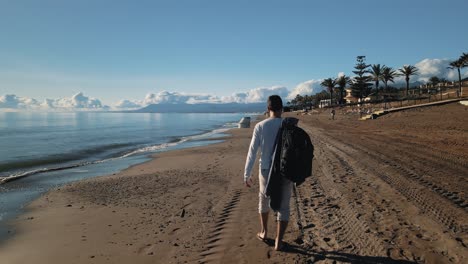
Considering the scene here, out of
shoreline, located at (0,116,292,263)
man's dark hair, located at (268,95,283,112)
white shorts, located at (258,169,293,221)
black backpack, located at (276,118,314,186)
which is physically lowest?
shoreline, located at (0,116,292,263)

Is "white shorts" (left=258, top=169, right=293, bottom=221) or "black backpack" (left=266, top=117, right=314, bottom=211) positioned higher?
"black backpack" (left=266, top=117, right=314, bottom=211)

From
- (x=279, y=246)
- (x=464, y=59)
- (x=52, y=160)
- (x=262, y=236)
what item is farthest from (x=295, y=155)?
(x=464, y=59)

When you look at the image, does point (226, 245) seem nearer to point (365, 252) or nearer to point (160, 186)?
point (365, 252)

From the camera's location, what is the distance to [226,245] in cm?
451

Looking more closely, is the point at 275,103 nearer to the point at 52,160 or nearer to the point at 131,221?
the point at 131,221

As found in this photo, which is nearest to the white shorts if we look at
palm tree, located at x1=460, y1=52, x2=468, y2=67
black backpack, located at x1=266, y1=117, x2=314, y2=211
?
black backpack, located at x1=266, y1=117, x2=314, y2=211

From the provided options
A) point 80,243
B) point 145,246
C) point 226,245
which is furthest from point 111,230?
point 226,245

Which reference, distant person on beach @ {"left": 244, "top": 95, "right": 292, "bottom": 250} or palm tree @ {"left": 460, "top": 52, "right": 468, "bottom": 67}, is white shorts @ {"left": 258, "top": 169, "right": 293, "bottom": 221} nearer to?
distant person on beach @ {"left": 244, "top": 95, "right": 292, "bottom": 250}

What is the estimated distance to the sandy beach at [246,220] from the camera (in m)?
4.16

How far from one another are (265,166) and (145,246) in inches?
86.9

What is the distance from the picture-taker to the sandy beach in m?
4.16

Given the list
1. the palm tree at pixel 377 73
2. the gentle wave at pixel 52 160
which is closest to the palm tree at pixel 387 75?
the palm tree at pixel 377 73

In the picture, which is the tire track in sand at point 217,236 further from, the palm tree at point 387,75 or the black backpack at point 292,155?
the palm tree at point 387,75

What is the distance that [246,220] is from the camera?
557 centimetres
